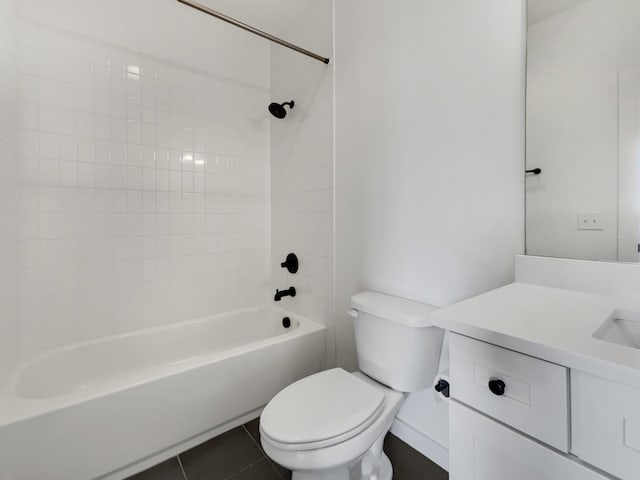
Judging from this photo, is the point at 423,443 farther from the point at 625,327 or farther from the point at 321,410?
the point at 625,327

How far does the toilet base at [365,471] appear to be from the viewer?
1033 millimetres

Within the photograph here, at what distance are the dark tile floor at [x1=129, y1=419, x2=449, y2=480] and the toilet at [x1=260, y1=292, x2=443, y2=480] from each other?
0.12m

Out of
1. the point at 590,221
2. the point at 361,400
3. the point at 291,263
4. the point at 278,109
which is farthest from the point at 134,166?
the point at 590,221

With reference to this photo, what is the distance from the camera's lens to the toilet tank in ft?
3.73

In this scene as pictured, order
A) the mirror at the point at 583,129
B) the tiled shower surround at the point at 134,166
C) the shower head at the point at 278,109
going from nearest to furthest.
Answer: the mirror at the point at 583,129 < the tiled shower surround at the point at 134,166 < the shower head at the point at 278,109

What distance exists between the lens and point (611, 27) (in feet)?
2.91

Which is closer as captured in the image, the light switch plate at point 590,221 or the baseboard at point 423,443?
the light switch plate at point 590,221

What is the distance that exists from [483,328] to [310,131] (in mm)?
1651

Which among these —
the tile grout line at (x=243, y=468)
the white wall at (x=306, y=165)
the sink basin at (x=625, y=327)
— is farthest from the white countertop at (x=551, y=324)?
the tile grout line at (x=243, y=468)

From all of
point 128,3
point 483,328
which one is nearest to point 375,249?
point 483,328

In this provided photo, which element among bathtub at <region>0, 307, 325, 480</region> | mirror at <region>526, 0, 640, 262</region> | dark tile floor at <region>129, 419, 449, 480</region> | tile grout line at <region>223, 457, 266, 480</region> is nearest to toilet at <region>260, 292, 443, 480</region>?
dark tile floor at <region>129, 419, 449, 480</region>

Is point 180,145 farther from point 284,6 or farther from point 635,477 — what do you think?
point 635,477

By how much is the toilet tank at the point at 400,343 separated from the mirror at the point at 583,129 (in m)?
0.50

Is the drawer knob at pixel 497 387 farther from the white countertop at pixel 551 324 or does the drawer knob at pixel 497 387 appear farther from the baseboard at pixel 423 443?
the baseboard at pixel 423 443
